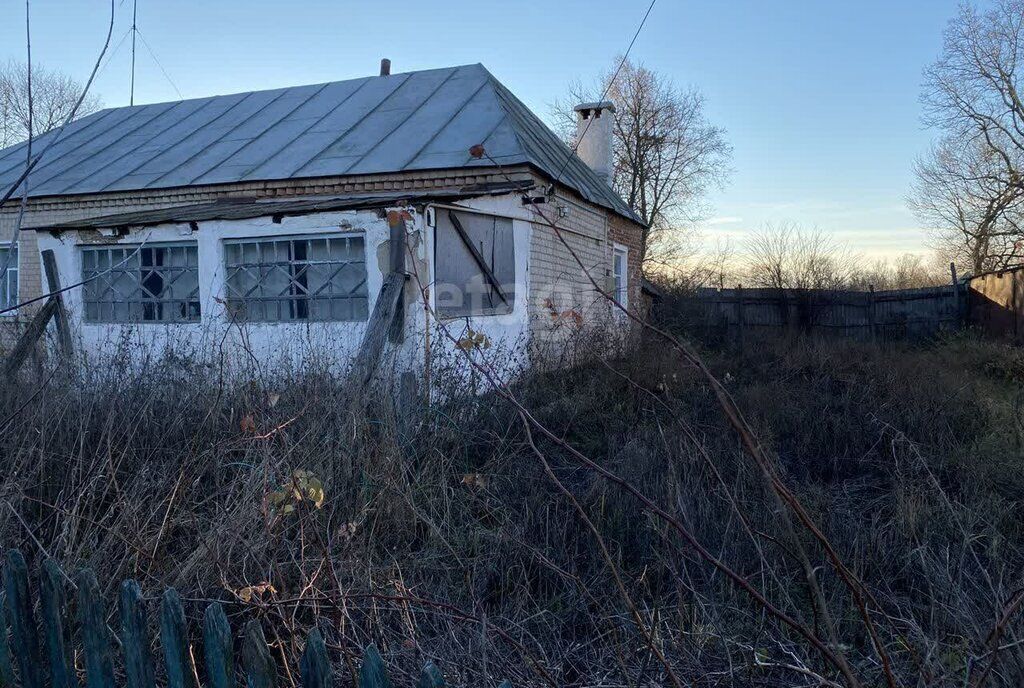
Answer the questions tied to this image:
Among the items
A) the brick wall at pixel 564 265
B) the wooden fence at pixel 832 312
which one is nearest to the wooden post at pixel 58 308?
the brick wall at pixel 564 265

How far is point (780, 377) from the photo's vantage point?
29.7 feet

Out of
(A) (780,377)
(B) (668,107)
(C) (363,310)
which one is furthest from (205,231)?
(B) (668,107)

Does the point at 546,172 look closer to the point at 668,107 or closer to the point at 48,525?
the point at 48,525

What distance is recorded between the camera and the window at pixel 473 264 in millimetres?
8945

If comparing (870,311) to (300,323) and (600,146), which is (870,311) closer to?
(600,146)

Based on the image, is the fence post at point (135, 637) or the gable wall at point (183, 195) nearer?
the fence post at point (135, 637)

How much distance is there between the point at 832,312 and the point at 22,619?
17371mm

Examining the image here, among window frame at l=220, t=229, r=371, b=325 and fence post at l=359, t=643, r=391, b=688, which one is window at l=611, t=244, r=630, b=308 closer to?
window frame at l=220, t=229, r=371, b=325

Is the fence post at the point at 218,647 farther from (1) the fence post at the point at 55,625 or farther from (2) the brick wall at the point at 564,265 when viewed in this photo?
(2) the brick wall at the point at 564,265

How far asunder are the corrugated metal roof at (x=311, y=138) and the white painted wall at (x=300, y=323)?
171 centimetres

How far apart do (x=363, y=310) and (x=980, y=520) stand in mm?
6679

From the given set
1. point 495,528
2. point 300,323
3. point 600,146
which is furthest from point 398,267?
point 600,146

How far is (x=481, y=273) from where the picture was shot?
967cm

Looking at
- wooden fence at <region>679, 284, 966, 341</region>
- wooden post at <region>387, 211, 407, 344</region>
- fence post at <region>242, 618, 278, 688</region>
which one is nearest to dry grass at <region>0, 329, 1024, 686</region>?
fence post at <region>242, 618, 278, 688</region>
